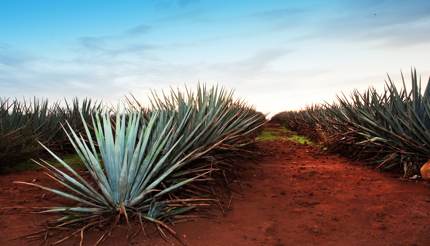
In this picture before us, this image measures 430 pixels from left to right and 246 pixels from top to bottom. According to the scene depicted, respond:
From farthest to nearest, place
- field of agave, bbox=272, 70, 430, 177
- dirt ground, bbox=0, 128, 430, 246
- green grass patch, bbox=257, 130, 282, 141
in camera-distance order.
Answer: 1. green grass patch, bbox=257, 130, 282, 141
2. field of agave, bbox=272, 70, 430, 177
3. dirt ground, bbox=0, 128, 430, 246

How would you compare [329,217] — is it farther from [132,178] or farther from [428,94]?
[428,94]

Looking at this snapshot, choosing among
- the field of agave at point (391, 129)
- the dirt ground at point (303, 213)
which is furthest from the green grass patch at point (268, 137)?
the dirt ground at point (303, 213)

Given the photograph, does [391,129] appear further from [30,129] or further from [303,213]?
[30,129]

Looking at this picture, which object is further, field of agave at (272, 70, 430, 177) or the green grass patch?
the green grass patch

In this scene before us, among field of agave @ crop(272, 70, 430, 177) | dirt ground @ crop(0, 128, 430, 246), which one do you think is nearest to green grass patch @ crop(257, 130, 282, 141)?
field of agave @ crop(272, 70, 430, 177)

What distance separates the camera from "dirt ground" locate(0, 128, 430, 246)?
124 inches

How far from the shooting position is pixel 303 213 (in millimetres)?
3725

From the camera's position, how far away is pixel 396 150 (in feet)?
17.6

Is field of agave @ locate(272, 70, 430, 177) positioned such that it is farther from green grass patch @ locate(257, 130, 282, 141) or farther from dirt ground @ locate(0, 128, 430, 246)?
green grass patch @ locate(257, 130, 282, 141)

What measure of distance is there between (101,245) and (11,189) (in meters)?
2.30

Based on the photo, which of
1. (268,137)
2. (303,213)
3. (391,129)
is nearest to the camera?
(303,213)

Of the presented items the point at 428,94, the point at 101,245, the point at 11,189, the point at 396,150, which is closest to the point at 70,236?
the point at 101,245

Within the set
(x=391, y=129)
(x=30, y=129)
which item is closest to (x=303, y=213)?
(x=391, y=129)

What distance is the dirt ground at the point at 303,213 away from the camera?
3.15 m
